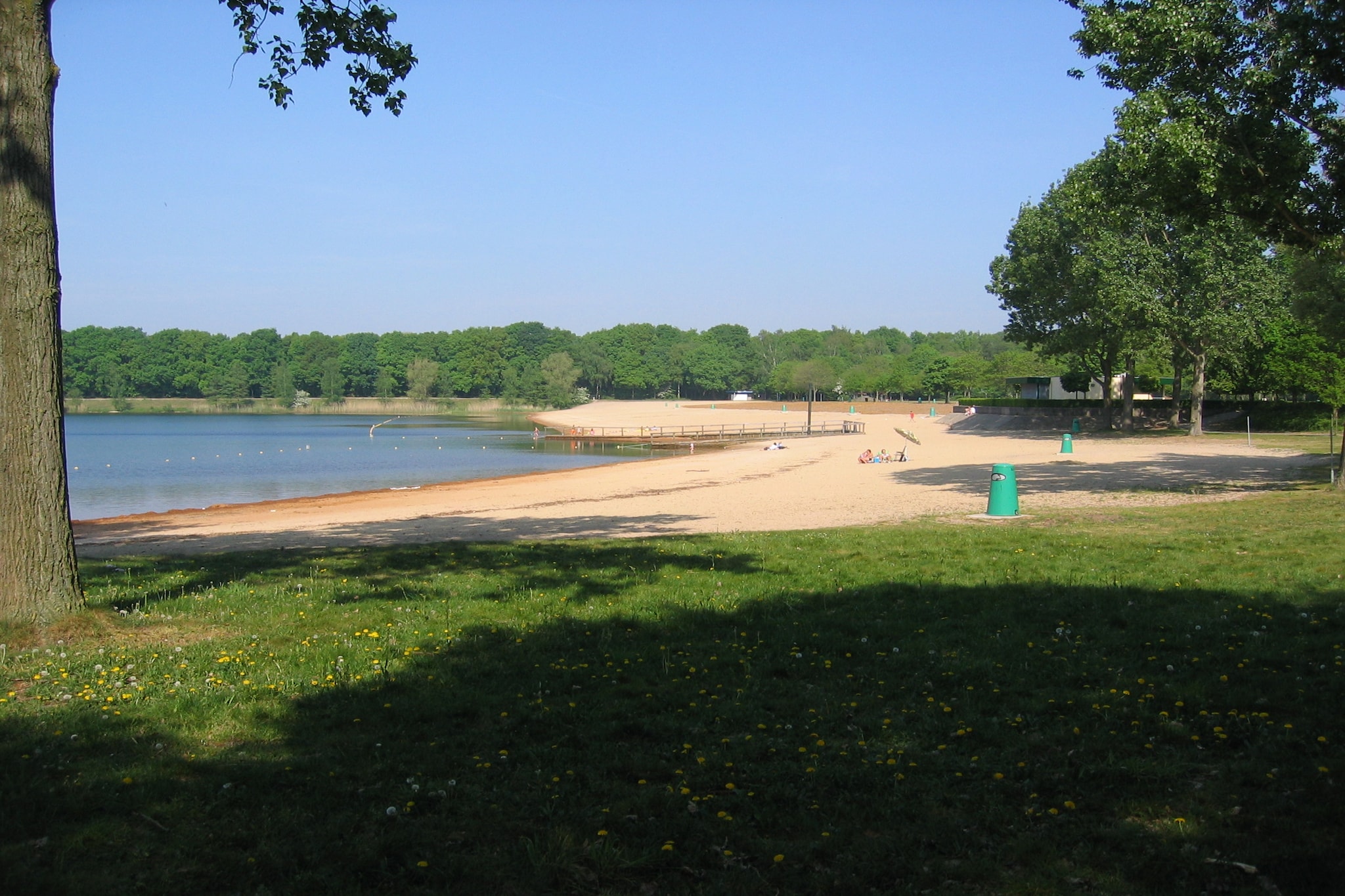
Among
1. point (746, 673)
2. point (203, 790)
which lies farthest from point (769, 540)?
point (203, 790)

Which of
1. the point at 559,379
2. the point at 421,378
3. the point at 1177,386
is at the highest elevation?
the point at 559,379

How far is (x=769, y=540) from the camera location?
539 inches

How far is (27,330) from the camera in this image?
7023mm

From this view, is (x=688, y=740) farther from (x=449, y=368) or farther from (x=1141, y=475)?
(x=449, y=368)

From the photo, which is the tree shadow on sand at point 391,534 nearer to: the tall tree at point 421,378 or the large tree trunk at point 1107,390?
the large tree trunk at point 1107,390

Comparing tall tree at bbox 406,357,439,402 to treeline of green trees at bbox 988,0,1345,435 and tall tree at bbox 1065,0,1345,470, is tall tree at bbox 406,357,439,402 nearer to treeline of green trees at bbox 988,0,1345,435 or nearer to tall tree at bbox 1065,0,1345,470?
treeline of green trees at bbox 988,0,1345,435

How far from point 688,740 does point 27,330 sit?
18.9 feet

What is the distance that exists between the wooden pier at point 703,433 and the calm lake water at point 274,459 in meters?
5.16

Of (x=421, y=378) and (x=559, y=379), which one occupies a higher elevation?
(x=559, y=379)

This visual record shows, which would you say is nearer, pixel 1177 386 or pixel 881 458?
pixel 881 458

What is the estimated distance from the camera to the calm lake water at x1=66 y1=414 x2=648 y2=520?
39906 millimetres

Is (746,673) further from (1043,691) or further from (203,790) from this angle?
(203,790)

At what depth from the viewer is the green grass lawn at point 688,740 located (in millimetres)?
3812

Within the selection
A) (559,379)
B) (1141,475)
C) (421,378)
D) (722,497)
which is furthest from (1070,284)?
(421,378)
